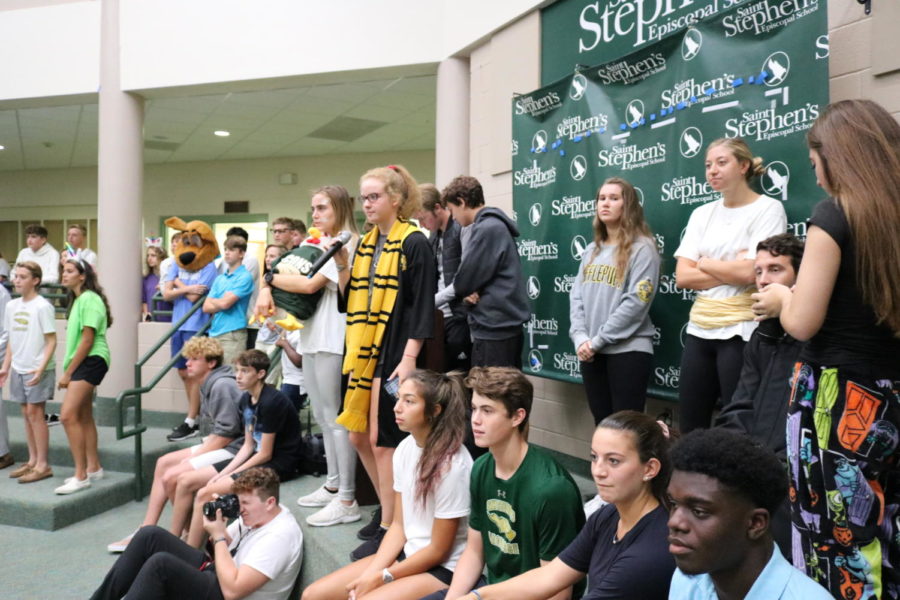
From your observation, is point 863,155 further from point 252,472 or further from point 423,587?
point 252,472

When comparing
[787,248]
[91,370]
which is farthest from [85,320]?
[787,248]

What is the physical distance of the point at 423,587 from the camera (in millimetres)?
2682

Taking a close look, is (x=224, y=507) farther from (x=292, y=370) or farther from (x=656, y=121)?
(x=656, y=121)

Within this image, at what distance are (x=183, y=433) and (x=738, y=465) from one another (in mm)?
5694

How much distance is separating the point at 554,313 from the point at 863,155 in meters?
2.56

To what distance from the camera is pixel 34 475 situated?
5438 millimetres

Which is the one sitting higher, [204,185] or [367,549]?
[204,185]

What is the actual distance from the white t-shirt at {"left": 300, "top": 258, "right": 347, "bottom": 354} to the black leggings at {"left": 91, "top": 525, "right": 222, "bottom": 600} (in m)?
1.15

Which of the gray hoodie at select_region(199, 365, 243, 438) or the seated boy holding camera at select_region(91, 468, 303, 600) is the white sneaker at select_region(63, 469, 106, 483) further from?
the seated boy holding camera at select_region(91, 468, 303, 600)

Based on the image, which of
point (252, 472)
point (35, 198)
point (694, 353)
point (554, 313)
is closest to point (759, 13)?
point (694, 353)

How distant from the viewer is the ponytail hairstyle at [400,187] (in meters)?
3.20

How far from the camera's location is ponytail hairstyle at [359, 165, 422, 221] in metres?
3.20

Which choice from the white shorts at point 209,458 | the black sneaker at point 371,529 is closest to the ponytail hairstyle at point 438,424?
the black sneaker at point 371,529

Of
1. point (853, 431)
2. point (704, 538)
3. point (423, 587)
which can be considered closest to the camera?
point (704, 538)
